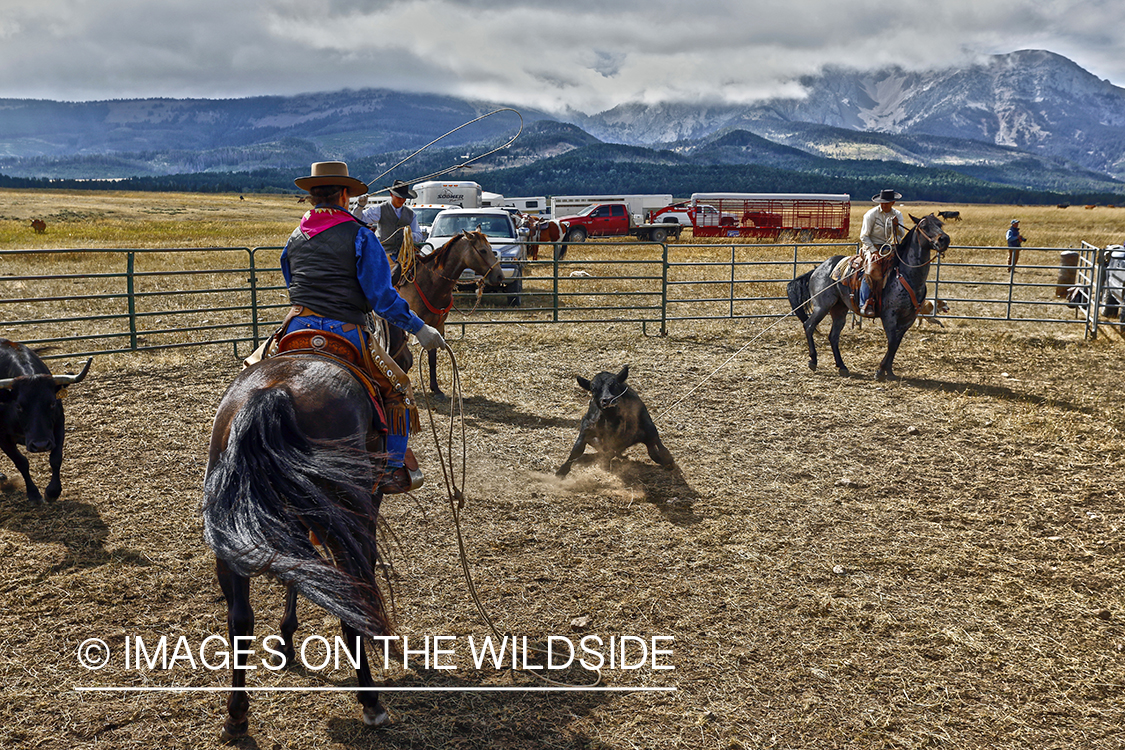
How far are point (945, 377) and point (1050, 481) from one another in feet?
12.3

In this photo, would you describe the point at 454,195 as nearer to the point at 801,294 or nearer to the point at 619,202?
the point at 619,202

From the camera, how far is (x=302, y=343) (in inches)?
146

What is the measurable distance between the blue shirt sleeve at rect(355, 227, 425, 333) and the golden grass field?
1.55m

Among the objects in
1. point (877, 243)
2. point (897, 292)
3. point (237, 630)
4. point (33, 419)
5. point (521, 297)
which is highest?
point (877, 243)

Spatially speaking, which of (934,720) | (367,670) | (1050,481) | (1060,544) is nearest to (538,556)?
(367,670)

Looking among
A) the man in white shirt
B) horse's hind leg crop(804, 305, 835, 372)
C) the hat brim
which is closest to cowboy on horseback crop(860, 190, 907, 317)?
horse's hind leg crop(804, 305, 835, 372)

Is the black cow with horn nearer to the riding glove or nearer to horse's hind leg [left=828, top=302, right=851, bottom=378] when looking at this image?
the riding glove

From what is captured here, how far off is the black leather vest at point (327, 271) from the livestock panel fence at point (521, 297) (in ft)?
14.1

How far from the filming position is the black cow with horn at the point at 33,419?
5502 millimetres

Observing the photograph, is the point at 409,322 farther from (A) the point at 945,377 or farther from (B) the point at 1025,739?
(A) the point at 945,377

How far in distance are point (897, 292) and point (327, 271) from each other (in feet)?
25.9

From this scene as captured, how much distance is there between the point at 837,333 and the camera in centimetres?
1019

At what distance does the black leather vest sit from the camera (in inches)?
149
